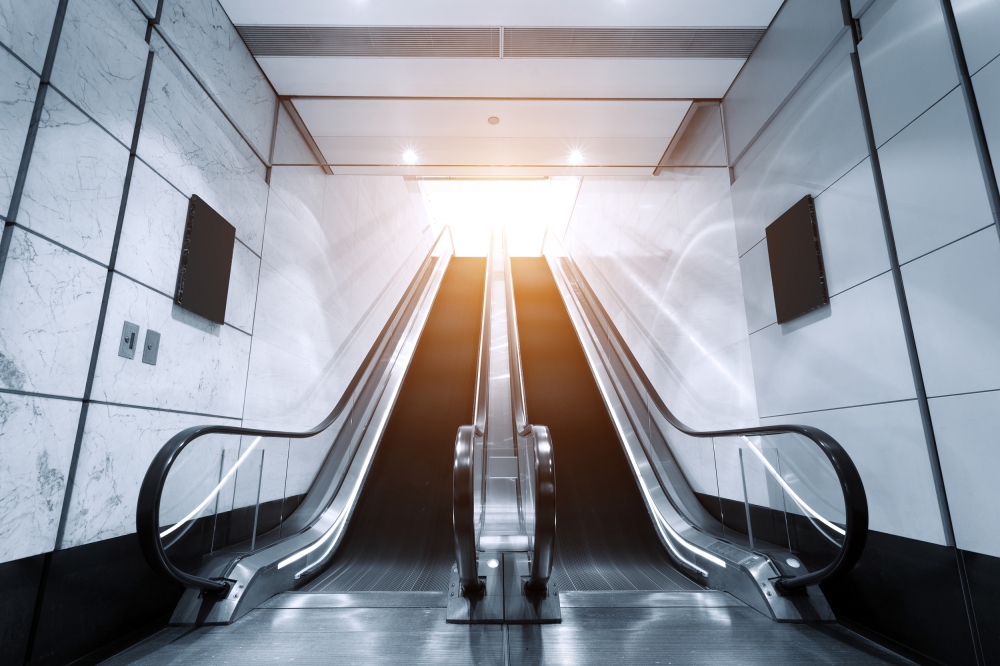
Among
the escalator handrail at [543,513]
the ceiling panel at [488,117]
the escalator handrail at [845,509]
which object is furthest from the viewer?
the ceiling panel at [488,117]

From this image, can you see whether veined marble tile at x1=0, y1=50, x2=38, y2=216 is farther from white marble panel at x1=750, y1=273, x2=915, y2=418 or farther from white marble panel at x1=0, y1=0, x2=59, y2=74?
white marble panel at x1=750, y1=273, x2=915, y2=418

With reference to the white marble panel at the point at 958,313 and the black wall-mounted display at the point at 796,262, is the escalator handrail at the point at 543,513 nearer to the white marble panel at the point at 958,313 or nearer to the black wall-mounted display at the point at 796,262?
the white marble panel at the point at 958,313

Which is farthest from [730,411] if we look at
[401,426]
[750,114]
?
[401,426]

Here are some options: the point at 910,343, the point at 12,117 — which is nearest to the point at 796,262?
the point at 910,343

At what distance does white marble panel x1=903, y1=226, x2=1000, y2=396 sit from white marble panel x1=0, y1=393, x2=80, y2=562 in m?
4.04

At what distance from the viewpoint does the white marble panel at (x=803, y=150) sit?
2.99m

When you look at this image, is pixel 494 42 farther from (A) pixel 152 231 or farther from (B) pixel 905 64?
(A) pixel 152 231

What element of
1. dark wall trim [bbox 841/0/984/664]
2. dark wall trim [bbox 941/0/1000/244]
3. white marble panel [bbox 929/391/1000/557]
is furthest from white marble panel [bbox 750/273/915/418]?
dark wall trim [bbox 941/0/1000/244]

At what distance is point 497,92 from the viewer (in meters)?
4.62

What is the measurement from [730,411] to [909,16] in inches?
113

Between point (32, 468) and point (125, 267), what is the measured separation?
107 centimetres

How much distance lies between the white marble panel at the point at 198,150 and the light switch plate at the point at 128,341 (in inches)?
37.5

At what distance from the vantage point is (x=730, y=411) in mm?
4289

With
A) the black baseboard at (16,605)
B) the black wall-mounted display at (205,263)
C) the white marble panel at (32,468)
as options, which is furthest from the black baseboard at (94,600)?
the black wall-mounted display at (205,263)
